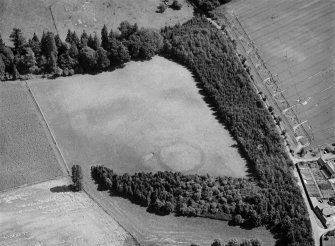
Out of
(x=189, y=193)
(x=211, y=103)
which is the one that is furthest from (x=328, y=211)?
(x=211, y=103)

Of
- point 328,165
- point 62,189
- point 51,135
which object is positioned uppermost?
point 51,135

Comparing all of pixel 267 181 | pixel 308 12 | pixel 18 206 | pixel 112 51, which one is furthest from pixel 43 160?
pixel 308 12

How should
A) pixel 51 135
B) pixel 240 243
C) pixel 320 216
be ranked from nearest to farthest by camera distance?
pixel 240 243 → pixel 320 216 → pixel 51 135

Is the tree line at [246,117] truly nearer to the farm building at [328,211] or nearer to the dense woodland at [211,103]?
the dense woodland at [211,103]

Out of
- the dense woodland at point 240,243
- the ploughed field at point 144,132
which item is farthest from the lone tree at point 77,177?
the dense woodland at point 240,243

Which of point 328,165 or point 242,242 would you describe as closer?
point 242,242

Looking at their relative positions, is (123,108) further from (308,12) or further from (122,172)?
(308,12)

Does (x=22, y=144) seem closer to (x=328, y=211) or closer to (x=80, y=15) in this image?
(x=80, y=15)
